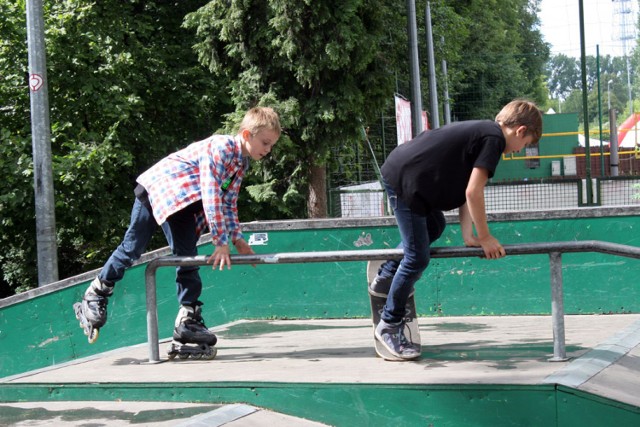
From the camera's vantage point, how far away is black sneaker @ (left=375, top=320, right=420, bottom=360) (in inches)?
176

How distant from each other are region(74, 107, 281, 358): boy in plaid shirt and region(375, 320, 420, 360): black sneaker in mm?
937

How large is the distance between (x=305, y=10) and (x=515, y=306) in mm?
8756

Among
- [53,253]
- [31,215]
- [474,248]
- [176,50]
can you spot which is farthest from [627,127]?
[474,248]

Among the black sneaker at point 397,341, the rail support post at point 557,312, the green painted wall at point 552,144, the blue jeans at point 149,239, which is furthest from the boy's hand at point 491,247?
the green painted wall at point 552,144

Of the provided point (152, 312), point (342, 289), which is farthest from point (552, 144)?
point (152, 312)

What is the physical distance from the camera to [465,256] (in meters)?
4.28

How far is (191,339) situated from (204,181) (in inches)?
40.7

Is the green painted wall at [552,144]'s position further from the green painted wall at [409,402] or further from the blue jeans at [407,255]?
the green painted wall at [409,402]

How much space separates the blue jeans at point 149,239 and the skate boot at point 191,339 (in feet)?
0.32

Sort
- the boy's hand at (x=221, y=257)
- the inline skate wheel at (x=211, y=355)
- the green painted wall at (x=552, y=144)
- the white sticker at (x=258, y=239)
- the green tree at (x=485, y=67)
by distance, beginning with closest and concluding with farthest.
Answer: the boy's hand at (x=221, y=257), the inline skate wheel at (x=211, y=355), the white sticker at (x=258, y=239), the green tree at (x=485, y=67), the green painted wall at (x=552, y=144)

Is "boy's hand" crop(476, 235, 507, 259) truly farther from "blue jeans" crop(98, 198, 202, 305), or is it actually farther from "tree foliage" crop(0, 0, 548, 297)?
"tree foliage" crop(0, 0, 548, 297)

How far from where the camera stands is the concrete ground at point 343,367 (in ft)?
12.7

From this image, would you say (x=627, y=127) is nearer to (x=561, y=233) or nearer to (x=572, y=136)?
(x=572, y=136)

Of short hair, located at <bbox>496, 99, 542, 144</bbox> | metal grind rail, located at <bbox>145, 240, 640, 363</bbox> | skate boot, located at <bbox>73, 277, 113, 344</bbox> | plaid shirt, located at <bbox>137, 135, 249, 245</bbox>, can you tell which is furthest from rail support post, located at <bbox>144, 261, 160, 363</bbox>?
short hair, located at <bbox>496, 99, 542, 144</bbox>
